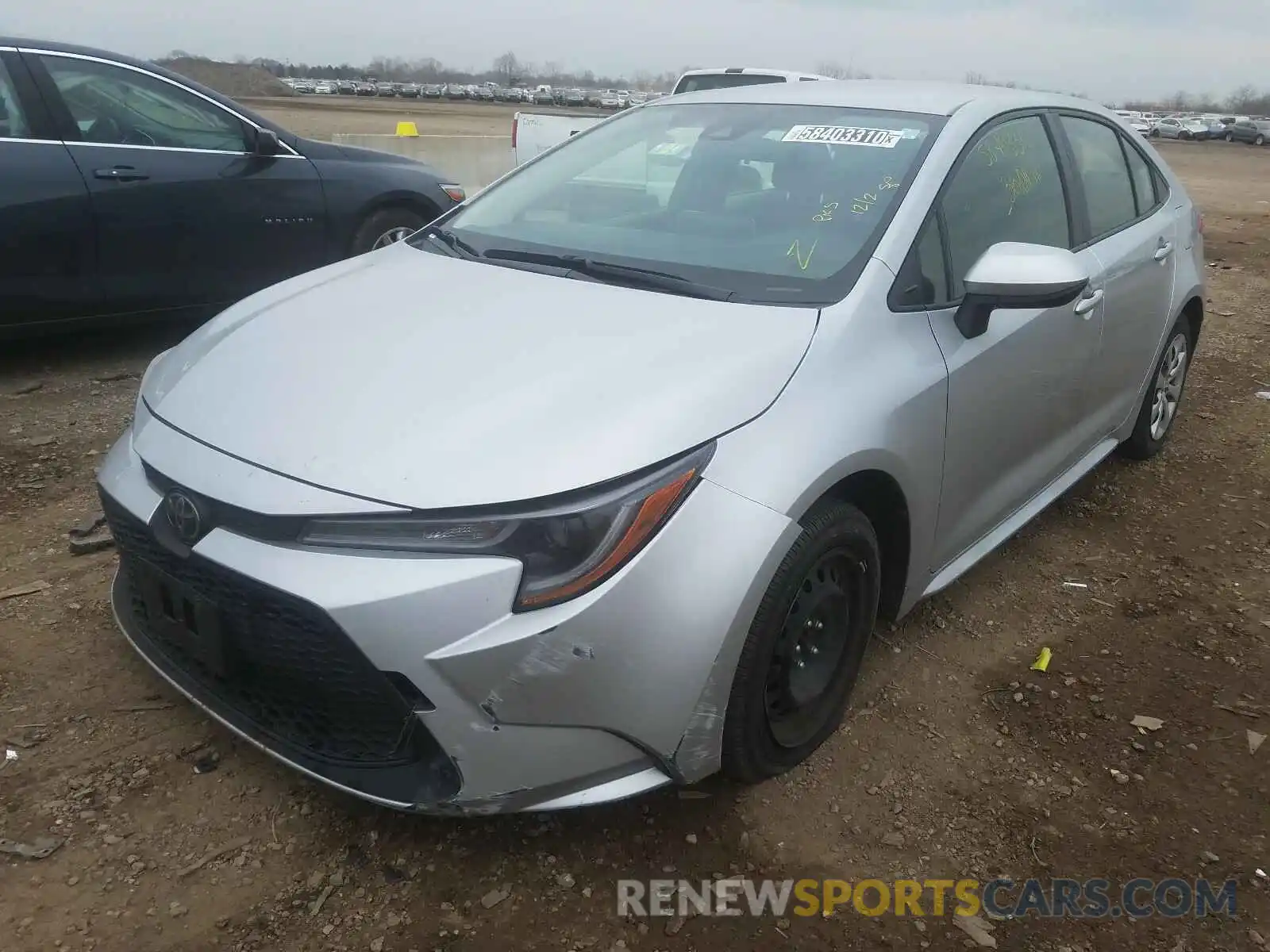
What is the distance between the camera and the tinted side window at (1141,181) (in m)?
3.96

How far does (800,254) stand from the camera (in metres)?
2.59

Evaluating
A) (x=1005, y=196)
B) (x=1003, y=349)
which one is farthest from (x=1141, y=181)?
(x=1003, y=349)

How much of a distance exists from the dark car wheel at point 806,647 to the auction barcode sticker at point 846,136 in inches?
46.5

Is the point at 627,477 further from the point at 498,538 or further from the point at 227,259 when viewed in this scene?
the point at 227,259

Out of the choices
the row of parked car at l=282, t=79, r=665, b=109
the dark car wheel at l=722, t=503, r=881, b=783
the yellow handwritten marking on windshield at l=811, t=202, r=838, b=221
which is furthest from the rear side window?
the row of parked car at l=282, t=79, r=665, b=109

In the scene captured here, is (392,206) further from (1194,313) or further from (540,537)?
(540,537)

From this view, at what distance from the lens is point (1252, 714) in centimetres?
286

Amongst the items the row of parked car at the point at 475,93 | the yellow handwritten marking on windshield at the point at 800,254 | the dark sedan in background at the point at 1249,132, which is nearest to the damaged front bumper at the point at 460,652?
the yellow handwritten marking on windshield at the point at 800,254

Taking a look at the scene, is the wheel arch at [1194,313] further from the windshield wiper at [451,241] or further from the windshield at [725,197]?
the windshield wiper at [451,241]

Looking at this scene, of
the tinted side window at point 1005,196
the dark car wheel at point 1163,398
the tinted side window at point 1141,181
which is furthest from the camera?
the dark car wheel at point 1163,398

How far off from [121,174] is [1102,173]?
14.3 feet

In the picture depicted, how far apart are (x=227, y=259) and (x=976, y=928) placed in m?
4.73

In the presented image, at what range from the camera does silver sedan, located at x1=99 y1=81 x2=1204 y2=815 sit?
1.85m

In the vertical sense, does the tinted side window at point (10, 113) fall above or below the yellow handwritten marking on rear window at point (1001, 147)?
below
